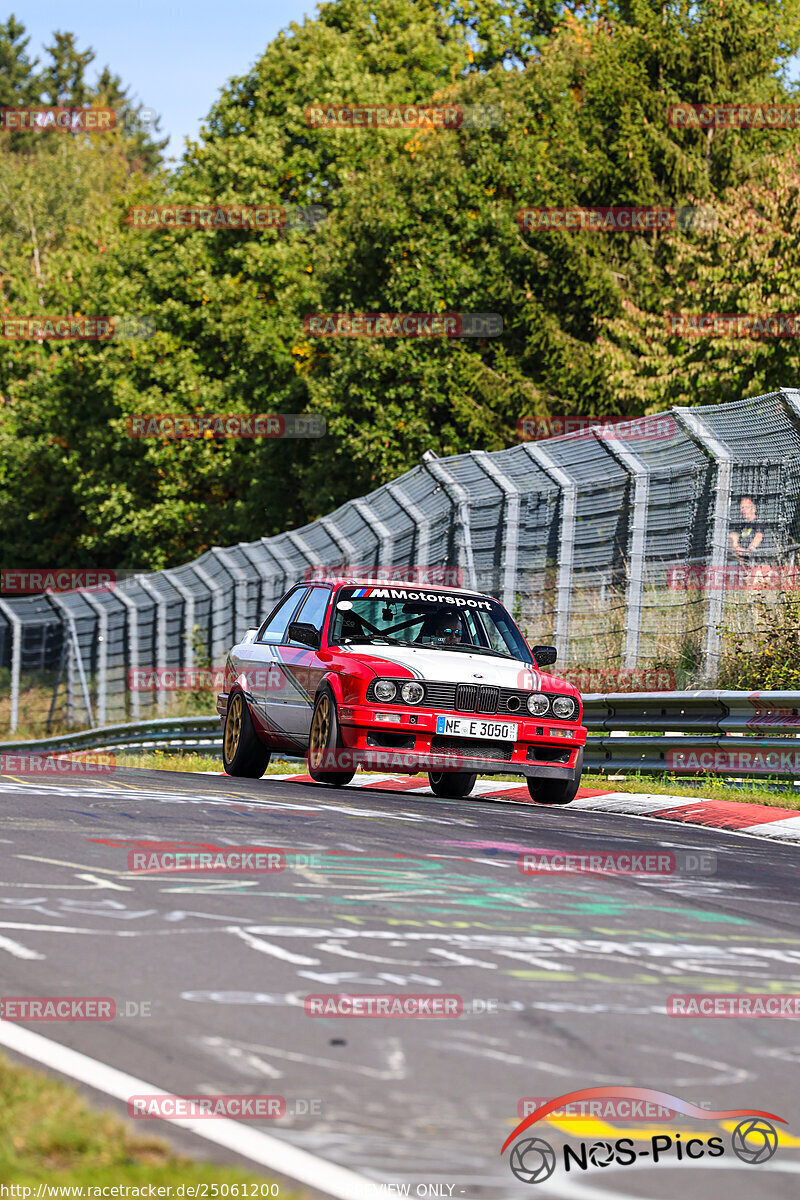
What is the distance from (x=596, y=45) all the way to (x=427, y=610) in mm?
29003

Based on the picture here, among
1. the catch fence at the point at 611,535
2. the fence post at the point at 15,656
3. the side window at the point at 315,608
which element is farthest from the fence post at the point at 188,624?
the side window at the point at 315,608

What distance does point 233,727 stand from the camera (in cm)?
1423

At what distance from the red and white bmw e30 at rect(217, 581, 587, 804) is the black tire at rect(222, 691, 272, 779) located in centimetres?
2

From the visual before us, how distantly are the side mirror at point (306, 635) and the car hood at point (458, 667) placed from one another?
1.13ft

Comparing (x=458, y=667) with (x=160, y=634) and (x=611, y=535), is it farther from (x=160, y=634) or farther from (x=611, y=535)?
(x=160, y=634)

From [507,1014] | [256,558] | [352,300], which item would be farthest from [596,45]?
[507,1014]

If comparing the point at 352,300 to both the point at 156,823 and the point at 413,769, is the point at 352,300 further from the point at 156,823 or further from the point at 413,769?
the point at 156,823

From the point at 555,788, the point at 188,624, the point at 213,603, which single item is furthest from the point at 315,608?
the point at 188,624

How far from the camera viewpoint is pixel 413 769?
12062mm

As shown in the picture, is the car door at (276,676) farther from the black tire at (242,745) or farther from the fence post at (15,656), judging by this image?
the fence post at (15,656)

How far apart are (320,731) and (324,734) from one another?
13 centimetres

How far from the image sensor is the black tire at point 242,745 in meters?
13.8

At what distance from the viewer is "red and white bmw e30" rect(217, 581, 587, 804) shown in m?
11.8

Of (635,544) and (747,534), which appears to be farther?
(635,544)
